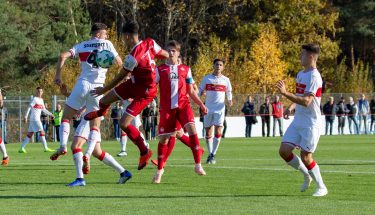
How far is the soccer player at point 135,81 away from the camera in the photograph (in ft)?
50.0

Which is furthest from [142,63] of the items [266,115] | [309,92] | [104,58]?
[266,115]

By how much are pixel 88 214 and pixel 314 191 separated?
13.6 ft

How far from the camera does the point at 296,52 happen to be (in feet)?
238

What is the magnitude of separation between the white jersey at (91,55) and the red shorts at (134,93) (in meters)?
0.96

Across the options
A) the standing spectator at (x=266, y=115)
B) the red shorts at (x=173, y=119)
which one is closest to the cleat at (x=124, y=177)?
the red shorts at (x=173, y=119)

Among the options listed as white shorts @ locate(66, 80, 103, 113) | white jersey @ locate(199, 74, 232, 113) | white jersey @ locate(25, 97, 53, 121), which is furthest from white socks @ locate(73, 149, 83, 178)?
white jersey @ locate(25, 97, 53, 121)

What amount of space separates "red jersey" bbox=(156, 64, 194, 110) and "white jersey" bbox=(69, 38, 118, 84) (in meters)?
1.44

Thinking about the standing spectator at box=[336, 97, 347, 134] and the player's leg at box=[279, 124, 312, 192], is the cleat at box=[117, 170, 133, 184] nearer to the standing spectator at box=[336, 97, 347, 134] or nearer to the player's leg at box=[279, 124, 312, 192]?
the player's leg at box=[279, 124, 312, 192]

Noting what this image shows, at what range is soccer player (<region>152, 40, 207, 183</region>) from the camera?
17141 mm

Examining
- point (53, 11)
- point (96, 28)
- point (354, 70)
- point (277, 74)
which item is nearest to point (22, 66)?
point (53, 11)

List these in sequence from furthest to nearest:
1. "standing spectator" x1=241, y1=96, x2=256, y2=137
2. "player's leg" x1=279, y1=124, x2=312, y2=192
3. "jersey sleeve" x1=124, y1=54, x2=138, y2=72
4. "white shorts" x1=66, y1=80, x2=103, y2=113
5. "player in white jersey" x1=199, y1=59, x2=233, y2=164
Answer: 1. "standing spectator" x1=241, y1=96, x2=256, y2=137
2. "player in white jersey" x1=199, y1=59, x2=233, y2=164
3. "white shorts" x1=66, y1=80, x2=103, y2=113
4. "jersey sleeve" x1=124, y1=54, x2=138, y2=72
5. "player's leg" x1=279, y1=124, x2=312, y2=192

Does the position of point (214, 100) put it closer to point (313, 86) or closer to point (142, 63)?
point (142, 63)

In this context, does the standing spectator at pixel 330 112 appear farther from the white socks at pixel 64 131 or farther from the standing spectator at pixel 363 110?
the white socks at pixel 64 131

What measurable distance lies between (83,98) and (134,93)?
1053 millimetres
